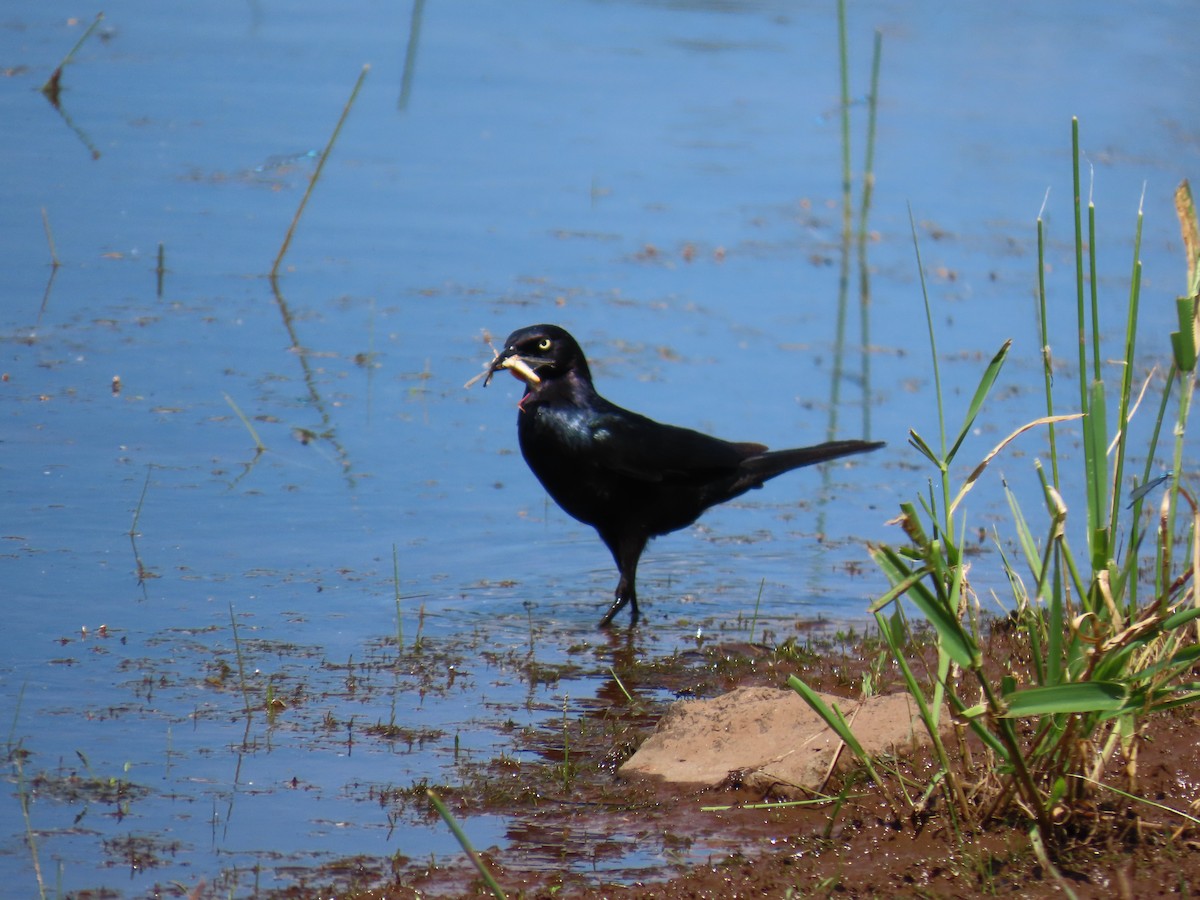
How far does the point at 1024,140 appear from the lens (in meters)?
13.3

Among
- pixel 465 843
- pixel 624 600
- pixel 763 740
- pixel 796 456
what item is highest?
pixel 465 843

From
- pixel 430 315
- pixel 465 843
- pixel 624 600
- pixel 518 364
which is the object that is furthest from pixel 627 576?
pixel 430 315

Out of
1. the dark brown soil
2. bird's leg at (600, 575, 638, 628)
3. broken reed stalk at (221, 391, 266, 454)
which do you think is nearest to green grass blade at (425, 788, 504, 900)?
the dark brown soil

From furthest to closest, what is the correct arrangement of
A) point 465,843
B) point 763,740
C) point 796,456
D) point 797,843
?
1. point 796,456
2. point 763,740
3. point 797,843
4. point 465,843

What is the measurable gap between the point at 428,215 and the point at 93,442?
4146 mm

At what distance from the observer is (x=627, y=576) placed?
609 cm

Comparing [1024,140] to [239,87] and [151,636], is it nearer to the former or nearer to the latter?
[239,87]

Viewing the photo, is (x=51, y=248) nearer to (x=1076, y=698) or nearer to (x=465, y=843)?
(x=465, y=843)

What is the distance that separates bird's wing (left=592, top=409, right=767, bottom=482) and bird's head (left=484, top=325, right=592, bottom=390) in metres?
0.25

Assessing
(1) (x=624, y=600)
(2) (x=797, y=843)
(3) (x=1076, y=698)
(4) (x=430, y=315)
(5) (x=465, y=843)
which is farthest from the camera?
(4) (x=430, y=315)

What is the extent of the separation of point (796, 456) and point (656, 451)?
68cm

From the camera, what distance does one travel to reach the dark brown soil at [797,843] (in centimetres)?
345

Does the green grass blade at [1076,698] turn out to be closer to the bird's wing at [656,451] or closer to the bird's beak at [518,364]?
the bird's wing at [656,451]

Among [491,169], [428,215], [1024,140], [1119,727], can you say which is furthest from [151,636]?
[1024,140]
